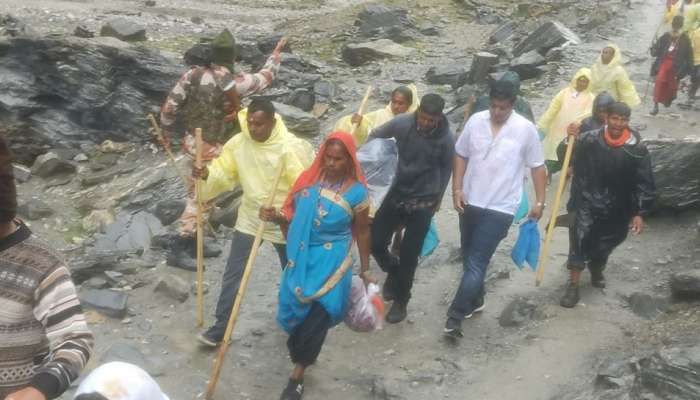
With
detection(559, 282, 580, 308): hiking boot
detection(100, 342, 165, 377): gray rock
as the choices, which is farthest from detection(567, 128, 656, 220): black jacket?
detection(100, 342, 165, 377): gray rock

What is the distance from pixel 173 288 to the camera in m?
6.80

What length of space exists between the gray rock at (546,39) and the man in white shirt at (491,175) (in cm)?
997

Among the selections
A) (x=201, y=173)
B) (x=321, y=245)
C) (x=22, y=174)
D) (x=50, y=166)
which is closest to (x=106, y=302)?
(x=201, y=173)

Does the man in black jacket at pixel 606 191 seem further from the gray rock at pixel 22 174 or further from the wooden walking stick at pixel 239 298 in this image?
the gray rock at pixel 22 174

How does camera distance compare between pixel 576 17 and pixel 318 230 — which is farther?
pixel 576 17

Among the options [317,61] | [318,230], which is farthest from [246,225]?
[317,61]

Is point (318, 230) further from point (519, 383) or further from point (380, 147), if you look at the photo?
point (519, 383)

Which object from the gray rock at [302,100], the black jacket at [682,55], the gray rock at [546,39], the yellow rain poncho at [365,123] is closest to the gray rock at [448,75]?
the gray rock at [546,39]

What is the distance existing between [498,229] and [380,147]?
0.94 metres

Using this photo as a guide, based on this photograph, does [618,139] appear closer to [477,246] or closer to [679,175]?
[477,246]

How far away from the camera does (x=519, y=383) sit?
5492mm

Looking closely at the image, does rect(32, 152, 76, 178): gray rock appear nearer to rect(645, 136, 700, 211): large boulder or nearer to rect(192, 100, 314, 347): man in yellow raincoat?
rect(192, 100, 314, 347): man in yellow raincoat

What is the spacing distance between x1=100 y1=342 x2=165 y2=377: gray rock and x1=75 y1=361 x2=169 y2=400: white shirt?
3174 mm

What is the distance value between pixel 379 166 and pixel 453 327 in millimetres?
1189
